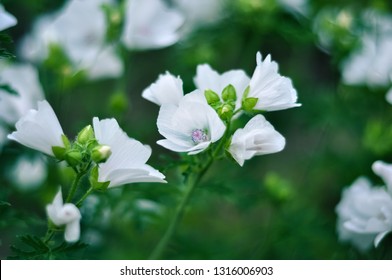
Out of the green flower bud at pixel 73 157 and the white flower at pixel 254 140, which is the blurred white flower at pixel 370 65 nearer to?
the white flower at pixel 254 140

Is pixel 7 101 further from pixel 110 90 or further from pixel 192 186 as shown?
pixel 110 90

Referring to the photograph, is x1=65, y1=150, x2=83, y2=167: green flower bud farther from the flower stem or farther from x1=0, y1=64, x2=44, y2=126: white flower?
x1=0, y1=64, x2=44, y2=126: white flower

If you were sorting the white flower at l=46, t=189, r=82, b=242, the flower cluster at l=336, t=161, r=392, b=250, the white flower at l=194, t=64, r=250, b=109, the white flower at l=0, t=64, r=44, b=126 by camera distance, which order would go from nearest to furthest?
the white flower at l=46, t=189, r=82, b=242
the white flower at l=194, t=64, r=250, b=109
the flower cluster at l=336, t=161, r=392, b=250
the white flower at l=0, t=64, r=44, b=126

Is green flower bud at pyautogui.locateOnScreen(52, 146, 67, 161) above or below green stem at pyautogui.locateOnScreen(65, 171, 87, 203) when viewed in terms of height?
above

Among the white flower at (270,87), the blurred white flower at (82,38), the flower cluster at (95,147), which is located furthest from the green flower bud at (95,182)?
the blurred white flower at (82,38)

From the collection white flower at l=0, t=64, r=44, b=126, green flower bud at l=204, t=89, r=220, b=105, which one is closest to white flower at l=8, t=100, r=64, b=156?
green flower bud at l=204, t=89, r=220, b=105

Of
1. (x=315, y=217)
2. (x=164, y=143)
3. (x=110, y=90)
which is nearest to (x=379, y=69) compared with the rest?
(x=315, y=217)
